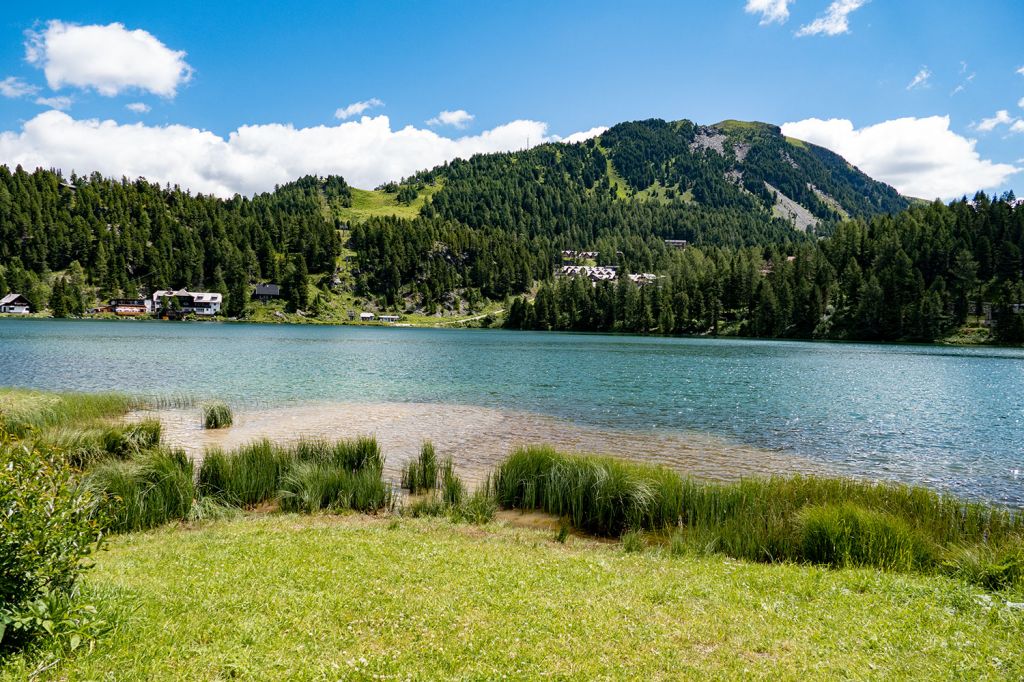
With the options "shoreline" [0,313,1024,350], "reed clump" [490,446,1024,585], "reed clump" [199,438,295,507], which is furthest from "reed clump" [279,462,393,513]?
"shoreline" [0,313,1024,350]

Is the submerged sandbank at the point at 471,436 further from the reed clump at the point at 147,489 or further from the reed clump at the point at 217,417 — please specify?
the reed clump at the point at 147,489

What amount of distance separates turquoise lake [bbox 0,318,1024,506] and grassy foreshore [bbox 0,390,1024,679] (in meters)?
11.9

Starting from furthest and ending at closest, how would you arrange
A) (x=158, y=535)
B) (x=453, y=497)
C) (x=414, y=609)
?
(x=453, y=497)
(x=158, y=535)
(x=414, y=609)

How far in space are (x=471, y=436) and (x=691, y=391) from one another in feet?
82.2

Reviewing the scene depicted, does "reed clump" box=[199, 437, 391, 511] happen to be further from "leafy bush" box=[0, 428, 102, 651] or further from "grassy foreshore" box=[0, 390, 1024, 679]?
"leafy bush" box=[0, 428, 102, 651]

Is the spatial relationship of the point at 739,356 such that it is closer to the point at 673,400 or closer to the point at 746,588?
the point at 673,400

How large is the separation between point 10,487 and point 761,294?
559ft

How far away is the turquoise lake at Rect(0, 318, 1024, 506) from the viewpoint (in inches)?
1038

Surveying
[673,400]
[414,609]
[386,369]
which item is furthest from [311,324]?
[414,609]

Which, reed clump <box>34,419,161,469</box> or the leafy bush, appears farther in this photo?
reed clump <box>34,419,161,469</box>

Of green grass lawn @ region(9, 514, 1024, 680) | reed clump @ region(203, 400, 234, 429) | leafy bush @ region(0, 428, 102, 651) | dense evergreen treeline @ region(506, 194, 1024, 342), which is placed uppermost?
dense evergreen treeline @ region(506, 194, 1024, 342)

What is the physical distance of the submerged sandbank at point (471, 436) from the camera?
22.4 meters

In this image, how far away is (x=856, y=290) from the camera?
15225 centimetres

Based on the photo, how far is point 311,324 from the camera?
19312 cm
